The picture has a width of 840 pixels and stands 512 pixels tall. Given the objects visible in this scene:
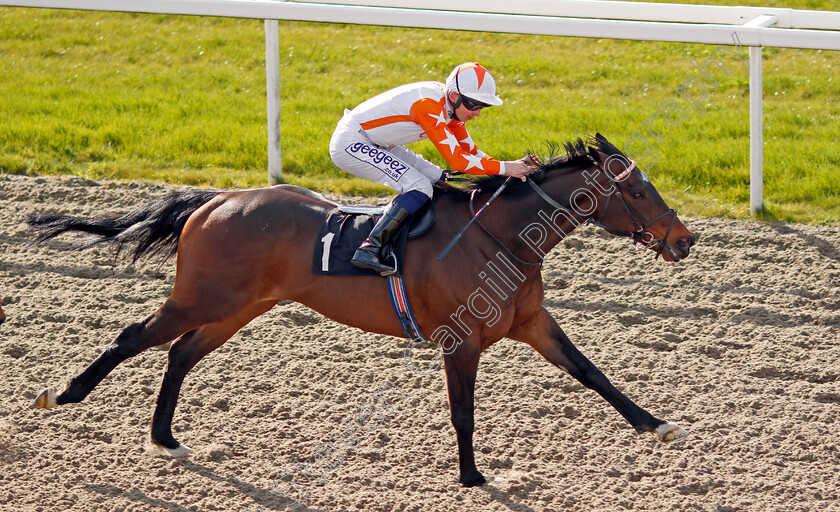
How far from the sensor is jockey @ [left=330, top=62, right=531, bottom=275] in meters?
4.28

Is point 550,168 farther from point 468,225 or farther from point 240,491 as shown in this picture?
point 240,491

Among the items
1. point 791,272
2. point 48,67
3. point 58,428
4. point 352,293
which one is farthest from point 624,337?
point 48,67

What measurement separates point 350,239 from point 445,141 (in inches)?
24.5

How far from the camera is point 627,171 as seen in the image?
166 inches

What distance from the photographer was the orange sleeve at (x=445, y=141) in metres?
4.24

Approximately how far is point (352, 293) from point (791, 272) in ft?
11.1

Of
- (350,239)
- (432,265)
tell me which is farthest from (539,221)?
(350,239)

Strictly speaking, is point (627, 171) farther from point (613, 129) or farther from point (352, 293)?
point (613, 129)

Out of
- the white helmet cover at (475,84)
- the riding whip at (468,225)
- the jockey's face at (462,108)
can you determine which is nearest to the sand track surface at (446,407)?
the riding whip at (468,225)

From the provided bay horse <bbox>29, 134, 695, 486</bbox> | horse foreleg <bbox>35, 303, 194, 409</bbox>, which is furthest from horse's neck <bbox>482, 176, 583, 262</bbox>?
horse foreleg <bbox>35, 303, 194, 409</bbox>

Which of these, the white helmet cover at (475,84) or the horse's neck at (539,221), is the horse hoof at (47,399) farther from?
the white helmet cover at (475,84)

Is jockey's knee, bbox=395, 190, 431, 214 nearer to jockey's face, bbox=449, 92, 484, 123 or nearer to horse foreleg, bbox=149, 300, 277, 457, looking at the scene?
jockey's face, bbox=449, 92, 484, 123

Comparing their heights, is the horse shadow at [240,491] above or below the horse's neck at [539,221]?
below

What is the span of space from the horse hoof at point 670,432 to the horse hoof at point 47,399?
2739mm
